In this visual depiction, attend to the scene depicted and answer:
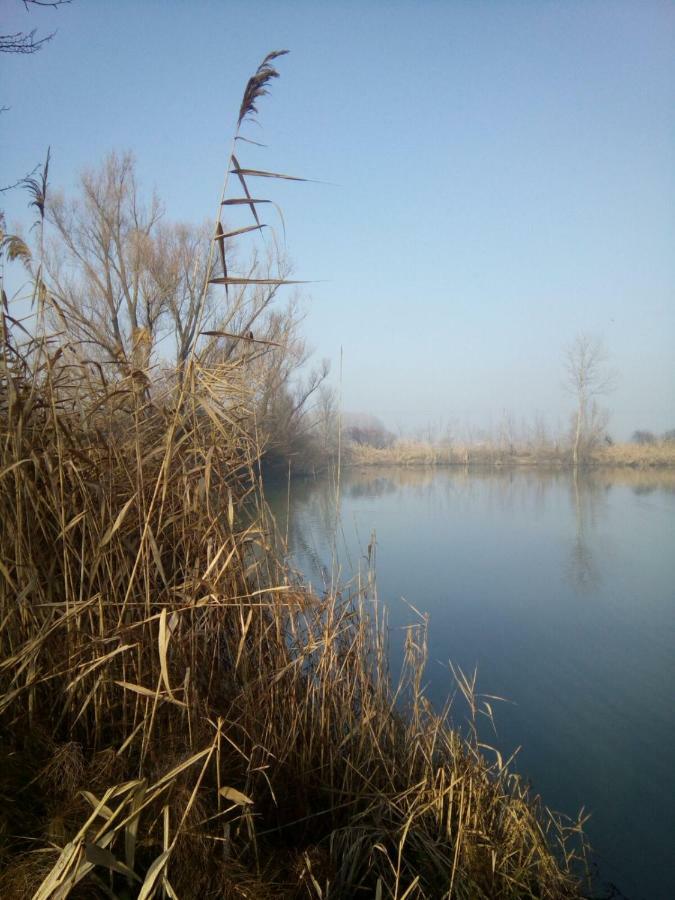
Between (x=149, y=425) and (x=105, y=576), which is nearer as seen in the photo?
(x=105, y=576)

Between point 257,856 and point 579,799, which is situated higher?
point 257,856

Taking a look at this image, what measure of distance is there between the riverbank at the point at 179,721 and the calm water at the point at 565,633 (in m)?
0.36

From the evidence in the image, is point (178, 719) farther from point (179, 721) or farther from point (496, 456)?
point (496, 456)

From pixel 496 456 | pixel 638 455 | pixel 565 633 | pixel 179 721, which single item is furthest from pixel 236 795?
pixel 496 456

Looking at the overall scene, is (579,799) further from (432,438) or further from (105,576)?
(432,438)

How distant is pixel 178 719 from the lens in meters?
1.19

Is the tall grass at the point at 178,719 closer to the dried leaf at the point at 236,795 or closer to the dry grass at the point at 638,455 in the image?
the dried leaf at the point at 236,795

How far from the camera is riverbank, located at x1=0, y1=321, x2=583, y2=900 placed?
0.99 meters

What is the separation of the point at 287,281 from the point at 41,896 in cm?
109

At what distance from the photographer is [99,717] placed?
118 cm

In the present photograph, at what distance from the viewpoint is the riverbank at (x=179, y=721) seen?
99 centimetres

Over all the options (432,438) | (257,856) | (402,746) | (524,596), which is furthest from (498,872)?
(432,438)

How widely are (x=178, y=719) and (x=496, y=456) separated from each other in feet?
63.8

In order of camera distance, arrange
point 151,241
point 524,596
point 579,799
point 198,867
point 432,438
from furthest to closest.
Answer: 1. point 432,438
2. point 151,241
3. point 524,596
4. point 579,799
5. point 198,867
